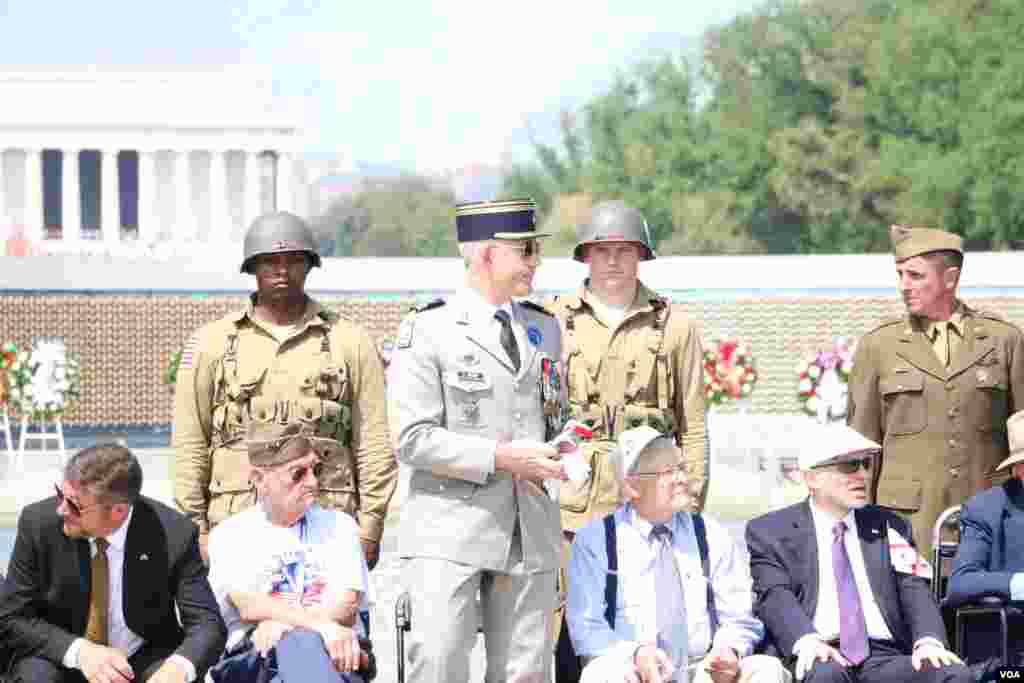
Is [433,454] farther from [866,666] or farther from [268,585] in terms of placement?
[866,666]

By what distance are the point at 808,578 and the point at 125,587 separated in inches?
98.6

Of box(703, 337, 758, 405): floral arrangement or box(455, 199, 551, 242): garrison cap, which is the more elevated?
box(455, 199, 551, 242): garrison cap

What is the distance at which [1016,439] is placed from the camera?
26.5ft

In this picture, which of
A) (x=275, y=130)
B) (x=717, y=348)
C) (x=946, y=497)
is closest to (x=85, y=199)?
(x=275, y=130)

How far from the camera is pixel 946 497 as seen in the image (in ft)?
28.4

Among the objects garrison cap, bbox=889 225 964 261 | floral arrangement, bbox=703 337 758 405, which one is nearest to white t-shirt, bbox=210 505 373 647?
garrison cap, bbox=889 225 964 261

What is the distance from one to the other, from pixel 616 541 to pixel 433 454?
88cm

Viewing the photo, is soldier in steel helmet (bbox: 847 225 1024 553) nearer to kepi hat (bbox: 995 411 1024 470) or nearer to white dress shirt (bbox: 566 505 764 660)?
kepi hat (bbox: 995 411 1024 470)

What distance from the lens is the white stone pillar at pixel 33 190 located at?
278 ft

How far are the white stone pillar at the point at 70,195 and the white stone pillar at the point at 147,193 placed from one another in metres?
2.57

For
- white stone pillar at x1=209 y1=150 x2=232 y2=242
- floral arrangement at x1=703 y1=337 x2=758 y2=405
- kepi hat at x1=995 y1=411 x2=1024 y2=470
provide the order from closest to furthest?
1. kepi hat at x1=995 y1=411 x2=1024 y2=470
2. floral arrangement at x1=703 y1=337 x2=758 y2=405
3. white stone pillar at x1=209 y1=150 x2=232 y2=242

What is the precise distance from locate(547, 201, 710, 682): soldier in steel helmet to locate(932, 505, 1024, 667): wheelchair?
3.16 ft

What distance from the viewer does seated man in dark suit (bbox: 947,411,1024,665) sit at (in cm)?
775

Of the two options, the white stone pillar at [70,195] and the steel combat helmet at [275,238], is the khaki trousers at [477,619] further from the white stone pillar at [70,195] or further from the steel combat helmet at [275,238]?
the white stone pillar at [70,195]
